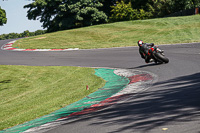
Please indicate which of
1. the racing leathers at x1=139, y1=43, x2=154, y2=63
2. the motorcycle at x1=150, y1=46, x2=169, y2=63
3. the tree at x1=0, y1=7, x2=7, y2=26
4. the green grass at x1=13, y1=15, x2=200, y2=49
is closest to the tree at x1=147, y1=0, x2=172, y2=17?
the green grass at x1=13, y1=15, x2=200, y2=49

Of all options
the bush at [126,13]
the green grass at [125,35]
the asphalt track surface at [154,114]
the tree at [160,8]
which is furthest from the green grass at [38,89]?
the tree at [160,8]

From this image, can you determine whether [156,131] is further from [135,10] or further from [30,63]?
[135,10]

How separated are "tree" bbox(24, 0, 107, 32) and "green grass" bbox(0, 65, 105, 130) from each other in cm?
3133

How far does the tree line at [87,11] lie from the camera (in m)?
49.2

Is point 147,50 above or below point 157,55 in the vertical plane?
above

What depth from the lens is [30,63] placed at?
20875 mm

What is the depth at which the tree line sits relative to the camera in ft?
161

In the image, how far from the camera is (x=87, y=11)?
4997 centimetres

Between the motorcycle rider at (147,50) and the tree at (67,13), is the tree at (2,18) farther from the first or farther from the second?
the motorcycle rider at (147,50)

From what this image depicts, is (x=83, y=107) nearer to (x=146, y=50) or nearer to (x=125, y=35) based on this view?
(x=146, y=50)

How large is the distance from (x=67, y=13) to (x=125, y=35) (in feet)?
61.4

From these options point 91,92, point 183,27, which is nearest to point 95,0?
point 183,27

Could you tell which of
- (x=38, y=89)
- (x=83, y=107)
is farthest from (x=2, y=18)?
(x=83, y=107)

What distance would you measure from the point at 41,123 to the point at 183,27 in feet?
104
